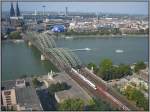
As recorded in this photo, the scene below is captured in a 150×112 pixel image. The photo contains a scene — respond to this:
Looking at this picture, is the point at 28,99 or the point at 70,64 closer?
the point at 28,99

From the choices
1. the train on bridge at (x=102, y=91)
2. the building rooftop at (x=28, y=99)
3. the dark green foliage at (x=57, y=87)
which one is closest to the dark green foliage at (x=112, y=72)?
the train on bridge at (x=102, y=91)

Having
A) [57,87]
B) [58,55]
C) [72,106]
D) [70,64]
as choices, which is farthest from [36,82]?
[58,55]

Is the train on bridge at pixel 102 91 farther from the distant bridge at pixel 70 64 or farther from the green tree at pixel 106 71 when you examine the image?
the green tree at pixel 106 71

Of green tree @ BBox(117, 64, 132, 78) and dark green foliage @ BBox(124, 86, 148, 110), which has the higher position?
green tree @ BBox(117, 64, 132, 78)

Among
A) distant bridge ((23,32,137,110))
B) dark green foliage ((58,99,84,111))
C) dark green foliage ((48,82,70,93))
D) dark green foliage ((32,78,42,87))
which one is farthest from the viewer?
dark green foliage ((32,78,42,87))

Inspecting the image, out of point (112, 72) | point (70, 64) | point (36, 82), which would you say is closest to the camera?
point (36, 82)

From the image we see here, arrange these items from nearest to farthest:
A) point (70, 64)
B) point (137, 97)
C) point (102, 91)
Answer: point (137, 97) < point (102, 91) < point (70, 64)

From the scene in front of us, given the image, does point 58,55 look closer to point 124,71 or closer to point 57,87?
point 124,71

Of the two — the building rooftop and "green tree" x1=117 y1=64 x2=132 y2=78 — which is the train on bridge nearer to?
"green tree" x1=117 y1=64 x2=132 y2=78

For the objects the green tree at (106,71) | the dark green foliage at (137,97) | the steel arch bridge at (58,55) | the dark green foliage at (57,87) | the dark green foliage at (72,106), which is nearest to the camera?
the dark green foliage at (72,106)

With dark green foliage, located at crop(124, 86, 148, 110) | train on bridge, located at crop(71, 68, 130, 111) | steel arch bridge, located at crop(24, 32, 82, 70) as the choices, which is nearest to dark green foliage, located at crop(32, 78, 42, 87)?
train on bridge, located at crop(71, 68, 130, 111)

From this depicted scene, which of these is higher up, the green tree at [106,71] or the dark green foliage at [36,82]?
the green tree at [106,71]

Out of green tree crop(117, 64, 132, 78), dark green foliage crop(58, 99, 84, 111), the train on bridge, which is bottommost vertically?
the train on bridge

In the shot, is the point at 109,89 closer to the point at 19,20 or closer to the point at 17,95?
the point at 17,95
